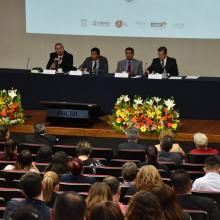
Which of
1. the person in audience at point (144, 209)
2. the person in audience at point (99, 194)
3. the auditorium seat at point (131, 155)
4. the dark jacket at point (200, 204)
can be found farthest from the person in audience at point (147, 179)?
the auditorium seat at point (131, 155)

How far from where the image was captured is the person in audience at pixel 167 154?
8.69 meters

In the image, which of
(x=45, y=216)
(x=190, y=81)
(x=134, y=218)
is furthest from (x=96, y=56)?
(x=134, y=218)

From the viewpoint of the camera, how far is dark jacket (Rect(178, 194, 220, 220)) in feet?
20.2

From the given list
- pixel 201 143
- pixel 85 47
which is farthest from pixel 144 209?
pixel 85 47

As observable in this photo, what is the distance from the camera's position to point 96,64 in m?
13.5

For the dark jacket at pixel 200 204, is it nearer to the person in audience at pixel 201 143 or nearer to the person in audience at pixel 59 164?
the person in audience at pixel 59 164

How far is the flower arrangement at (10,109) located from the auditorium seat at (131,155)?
12.1ft

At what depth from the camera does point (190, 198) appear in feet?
20.2

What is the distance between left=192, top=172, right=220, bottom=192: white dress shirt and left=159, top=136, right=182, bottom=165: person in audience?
1396 mm

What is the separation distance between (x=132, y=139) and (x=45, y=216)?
4.80 metres

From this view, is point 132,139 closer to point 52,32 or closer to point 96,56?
point 96,56

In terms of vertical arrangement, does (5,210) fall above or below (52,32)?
below

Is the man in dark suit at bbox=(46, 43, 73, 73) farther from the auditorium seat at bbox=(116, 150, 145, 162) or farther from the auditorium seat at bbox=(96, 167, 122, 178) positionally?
the auditorium seat at bbox=(96, 167, 122, 178)

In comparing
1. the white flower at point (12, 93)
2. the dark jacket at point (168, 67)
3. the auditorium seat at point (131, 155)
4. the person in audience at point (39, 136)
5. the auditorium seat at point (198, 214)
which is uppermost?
the dark jacket at point (168, 67)
